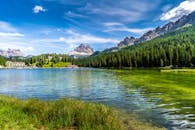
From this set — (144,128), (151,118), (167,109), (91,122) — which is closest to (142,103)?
(167,109)

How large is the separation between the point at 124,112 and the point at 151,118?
5086 mm

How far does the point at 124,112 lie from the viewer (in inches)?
1527

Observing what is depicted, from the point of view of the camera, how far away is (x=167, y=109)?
4069cm

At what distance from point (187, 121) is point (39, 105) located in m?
15.5

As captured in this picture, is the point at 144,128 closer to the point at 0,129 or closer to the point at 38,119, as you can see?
the point at 38,119

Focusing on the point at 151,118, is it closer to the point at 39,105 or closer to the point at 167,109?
the point at 167,109

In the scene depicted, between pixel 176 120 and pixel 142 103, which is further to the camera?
pixel 142 103

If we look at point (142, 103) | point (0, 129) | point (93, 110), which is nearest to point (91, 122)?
point (93, 110)

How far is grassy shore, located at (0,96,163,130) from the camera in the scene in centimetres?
2498

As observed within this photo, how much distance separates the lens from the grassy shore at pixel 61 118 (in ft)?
82.0

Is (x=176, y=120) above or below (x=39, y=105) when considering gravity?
below

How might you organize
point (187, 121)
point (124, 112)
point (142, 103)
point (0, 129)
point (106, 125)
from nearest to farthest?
point (0, 129) → point (106, 125) → point (187, 121) → point (124, 112) → point (142, 103)

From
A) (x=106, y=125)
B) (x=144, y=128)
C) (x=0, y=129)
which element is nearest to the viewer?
(x=0, y=129)

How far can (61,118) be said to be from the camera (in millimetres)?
26906
